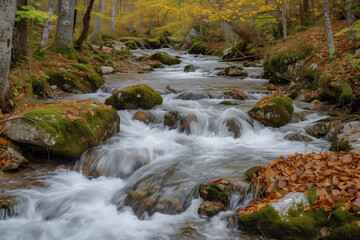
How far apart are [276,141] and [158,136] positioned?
310cm

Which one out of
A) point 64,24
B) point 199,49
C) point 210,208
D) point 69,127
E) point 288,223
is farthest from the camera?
point 199,49

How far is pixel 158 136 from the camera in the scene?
23.4 feet

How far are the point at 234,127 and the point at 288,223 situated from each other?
4.57 m

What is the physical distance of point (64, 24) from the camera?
12.2m

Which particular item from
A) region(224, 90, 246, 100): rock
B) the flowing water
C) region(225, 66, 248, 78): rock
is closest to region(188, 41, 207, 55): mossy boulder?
region(225, 66, 248, 78): rock

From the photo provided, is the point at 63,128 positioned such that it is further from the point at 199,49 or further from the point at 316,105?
the point at 199,49

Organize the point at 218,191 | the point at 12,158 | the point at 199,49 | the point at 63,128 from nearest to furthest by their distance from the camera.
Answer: the point at 218,191, the point at 12,158, the point at 63,128, the point at 199,49

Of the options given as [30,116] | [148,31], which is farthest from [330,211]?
[148,31]

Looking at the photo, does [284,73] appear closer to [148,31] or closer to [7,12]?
[7,12]

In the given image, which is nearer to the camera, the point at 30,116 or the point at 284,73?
the point at 30,116

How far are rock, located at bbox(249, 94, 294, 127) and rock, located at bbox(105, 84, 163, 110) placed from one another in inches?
131

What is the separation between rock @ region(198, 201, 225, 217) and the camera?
3666 mm

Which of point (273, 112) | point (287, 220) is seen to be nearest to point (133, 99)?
point (273, 112)

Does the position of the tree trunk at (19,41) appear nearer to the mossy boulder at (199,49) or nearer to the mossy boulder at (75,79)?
the mossy boulder at (75,79)
